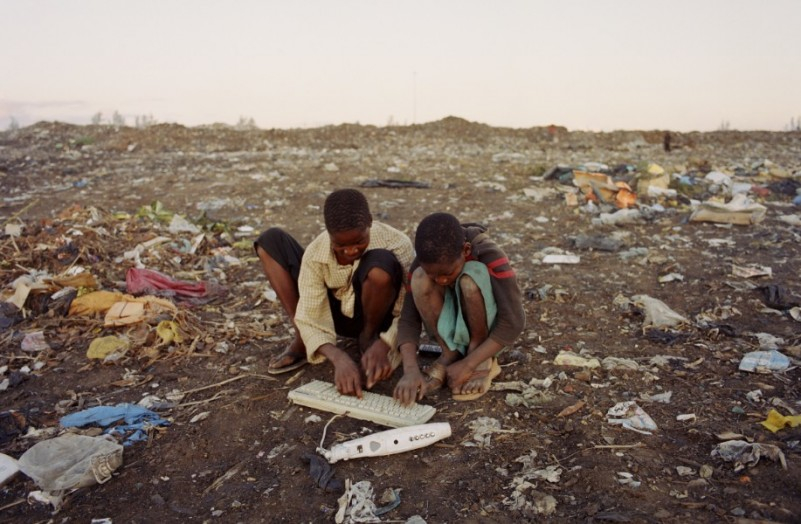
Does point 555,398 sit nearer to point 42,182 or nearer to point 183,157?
point 42,182

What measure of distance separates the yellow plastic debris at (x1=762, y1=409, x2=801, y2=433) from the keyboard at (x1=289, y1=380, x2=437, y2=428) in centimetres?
123

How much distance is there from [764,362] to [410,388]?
5.34 ft

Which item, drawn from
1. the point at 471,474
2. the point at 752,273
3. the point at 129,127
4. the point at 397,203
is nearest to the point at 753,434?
the point at 471,474

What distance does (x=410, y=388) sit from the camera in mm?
2326

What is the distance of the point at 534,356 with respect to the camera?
288cm

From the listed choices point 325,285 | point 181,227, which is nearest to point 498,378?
point 325,285

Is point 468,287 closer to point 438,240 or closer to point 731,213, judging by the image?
point 438,240

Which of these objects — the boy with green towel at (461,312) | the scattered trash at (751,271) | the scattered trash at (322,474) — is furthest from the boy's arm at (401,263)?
the scattered trash at (751,271)

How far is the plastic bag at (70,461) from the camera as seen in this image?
199 centimetres

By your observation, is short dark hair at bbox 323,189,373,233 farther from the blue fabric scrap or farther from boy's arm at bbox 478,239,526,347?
the blue fabric scrap

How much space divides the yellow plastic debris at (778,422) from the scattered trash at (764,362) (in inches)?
19.1

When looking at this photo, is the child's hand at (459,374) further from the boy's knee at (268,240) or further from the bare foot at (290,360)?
the boy's knee at (268,240)

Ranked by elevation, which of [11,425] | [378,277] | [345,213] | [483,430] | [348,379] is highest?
[345,213]

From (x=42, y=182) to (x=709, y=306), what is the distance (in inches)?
344
